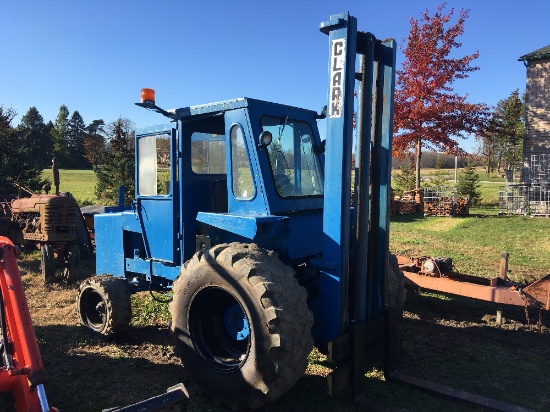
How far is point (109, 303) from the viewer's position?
5539 millimetres

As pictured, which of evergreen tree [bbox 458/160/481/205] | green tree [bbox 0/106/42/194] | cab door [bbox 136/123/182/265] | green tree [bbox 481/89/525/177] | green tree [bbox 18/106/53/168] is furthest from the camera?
green tree [bbox 18/106/53/168]

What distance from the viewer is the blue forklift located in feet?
12.1

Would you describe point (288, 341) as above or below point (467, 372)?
above

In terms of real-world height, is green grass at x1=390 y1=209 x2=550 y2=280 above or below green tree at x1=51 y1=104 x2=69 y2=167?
below

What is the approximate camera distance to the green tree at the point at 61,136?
209 feet

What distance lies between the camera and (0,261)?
3.38m

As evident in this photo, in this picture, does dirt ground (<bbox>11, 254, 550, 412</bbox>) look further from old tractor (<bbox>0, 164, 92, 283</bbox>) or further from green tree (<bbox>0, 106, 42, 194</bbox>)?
green tree (<bbox>0, 106, 42, 194</bbox>)

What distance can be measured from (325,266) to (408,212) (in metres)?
18.9

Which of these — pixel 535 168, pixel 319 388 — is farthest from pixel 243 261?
pixel 535 168

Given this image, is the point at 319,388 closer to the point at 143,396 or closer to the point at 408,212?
the point at 143,396

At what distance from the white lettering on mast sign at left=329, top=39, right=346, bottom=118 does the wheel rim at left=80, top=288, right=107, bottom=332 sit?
407 centimetres

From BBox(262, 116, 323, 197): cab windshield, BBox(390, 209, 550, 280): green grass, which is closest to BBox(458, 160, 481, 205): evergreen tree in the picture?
BBox(390, 209, 550, 280): green grass

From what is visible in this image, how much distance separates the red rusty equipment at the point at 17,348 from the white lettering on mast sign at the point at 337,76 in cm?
281

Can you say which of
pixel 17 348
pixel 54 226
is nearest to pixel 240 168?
pixel 17 348
